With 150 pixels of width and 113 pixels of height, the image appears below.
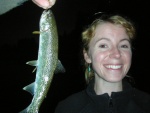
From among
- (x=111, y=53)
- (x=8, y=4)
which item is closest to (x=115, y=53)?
(x=111, y=53)

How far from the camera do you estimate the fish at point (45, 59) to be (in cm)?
220

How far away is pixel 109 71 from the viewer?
9.30ft

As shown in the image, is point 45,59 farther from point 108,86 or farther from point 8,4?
point 108,86

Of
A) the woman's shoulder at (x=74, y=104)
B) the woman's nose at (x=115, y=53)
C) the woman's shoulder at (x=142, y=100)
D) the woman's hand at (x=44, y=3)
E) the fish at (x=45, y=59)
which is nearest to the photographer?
the woman's hand at (x=44, y=3)

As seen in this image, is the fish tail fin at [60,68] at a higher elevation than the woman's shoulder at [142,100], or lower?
higher

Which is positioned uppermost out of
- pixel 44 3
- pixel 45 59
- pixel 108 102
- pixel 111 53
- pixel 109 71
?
pixel 44 3

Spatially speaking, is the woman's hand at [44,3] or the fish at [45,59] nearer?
the woman's hand at [44,3]

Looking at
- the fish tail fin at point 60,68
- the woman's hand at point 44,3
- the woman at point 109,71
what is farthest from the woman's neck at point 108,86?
the woman's hand at point 44,3

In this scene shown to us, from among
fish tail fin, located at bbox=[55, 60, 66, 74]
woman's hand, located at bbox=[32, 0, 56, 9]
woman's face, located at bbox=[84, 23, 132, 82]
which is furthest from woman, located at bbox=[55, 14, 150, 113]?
woman's hand, located at bbox=[32, 0, 56, 9]

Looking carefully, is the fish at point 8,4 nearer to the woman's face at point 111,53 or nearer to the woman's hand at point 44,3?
the woman's hand at point 44,3

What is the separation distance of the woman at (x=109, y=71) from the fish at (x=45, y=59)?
74 centimetres

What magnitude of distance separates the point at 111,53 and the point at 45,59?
2.96 feet

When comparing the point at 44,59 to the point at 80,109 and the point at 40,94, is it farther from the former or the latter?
the point at 80,109

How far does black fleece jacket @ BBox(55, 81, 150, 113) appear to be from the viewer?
111 inches
